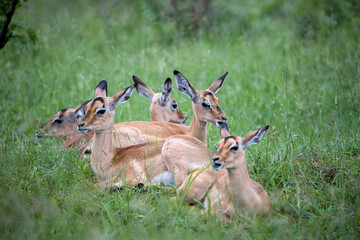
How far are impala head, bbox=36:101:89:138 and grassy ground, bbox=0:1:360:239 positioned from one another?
11.5 inches

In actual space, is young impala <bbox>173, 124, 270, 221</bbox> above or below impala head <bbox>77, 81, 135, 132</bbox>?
below

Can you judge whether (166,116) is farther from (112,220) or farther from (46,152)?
(112,220)

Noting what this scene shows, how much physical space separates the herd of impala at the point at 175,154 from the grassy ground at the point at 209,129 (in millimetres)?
219

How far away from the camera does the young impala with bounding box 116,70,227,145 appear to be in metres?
5.94

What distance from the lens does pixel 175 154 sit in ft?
16.6

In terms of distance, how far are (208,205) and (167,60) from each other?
5646 millimetres

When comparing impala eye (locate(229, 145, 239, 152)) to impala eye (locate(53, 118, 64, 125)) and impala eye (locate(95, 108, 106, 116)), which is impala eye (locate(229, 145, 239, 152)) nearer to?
impala eye (locate(95, 108, 106, 116))

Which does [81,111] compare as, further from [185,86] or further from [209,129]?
[209,129]

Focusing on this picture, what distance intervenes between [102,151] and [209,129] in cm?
224

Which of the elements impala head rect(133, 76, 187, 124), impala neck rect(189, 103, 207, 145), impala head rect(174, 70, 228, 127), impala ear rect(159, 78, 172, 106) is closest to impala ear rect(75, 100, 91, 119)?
impala head rect(133, 76, 187, 124)

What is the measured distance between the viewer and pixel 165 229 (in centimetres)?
382

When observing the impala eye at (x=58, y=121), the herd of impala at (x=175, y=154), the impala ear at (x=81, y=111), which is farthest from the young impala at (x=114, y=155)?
the impala eye at (x=58, y=121)

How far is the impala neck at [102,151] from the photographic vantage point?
5312mm

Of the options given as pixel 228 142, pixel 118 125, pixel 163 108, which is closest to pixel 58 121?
pixel 118 125
